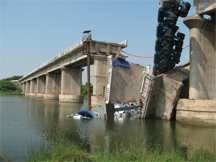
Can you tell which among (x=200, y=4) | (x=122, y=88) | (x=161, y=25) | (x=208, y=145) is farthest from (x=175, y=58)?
(x=208, y=145)

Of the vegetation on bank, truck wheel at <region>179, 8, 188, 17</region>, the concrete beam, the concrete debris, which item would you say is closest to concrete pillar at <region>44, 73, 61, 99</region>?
the concrete debris

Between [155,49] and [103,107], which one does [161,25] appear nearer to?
[155,49]

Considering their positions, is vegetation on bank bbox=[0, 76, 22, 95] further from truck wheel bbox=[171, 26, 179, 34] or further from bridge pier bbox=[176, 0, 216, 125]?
bridge pier bbox=[176, 0, 216, 125]

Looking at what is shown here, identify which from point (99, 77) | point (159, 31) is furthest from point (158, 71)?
point (99, 77)

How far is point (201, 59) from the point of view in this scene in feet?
52.4

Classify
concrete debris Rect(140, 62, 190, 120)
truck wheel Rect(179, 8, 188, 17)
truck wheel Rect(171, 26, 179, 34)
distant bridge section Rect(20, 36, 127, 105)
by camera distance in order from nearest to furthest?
concrete debris Rect(140, 62, 190, 120) < truck wheel Rect(179, 8, 188, 17) < truck wheel Rect(171, 26, 179, 34) < distant bridge section Rect(20, 36, 127, 105)

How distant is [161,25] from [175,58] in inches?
137

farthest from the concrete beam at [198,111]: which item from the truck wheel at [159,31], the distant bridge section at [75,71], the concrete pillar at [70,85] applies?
the concrete pillar at [70,85]

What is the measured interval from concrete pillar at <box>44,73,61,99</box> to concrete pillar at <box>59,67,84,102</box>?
1461 centimetres

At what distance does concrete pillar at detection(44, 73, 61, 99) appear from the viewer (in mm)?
58281

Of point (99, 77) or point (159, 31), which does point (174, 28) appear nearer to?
point (159, 31)

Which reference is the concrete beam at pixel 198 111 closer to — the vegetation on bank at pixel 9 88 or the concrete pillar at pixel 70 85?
the concrete pillar at pixel 70 85

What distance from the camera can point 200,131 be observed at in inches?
504

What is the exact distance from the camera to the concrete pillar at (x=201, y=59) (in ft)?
51.9
